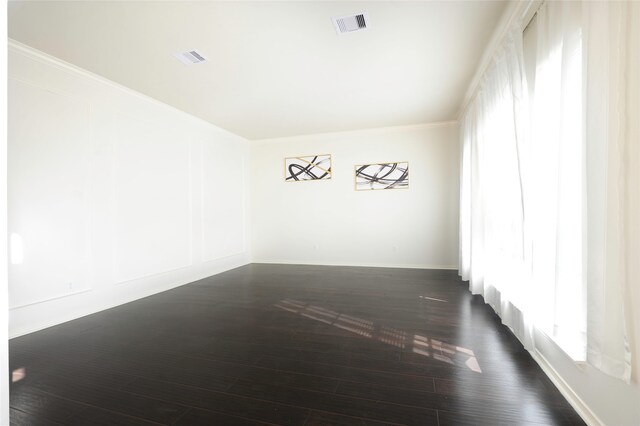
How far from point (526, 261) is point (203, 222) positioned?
5073 mm

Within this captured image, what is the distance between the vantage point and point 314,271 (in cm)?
595

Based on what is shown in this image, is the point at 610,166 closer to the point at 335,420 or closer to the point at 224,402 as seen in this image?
the point at 335,420

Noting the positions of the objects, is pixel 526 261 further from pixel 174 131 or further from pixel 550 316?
pixel 174 131

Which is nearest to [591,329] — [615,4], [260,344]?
[615,4]

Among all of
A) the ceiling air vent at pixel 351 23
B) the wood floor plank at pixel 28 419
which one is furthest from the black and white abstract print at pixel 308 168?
the wood floor plank at pixel 28 419

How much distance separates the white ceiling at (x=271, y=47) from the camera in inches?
98.3

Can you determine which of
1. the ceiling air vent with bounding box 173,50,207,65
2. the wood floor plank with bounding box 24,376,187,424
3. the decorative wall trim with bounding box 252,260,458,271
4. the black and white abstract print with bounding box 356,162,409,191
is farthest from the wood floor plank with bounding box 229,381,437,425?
the black and white abstract print with bounding box 356,162,409,191

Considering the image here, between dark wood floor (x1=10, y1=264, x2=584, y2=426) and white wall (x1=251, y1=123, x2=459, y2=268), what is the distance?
235 cm

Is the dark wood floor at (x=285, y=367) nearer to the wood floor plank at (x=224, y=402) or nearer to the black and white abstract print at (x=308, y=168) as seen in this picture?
the wood floor plank at (x=224, y=402)

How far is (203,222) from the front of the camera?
5.56 meters

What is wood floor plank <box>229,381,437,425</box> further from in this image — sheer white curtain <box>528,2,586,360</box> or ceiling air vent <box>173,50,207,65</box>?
ceiling air vent <box>173,50,207,65</box>

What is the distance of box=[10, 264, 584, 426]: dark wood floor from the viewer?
1730 mm

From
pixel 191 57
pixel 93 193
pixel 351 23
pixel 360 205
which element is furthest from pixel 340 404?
pixel 360 205

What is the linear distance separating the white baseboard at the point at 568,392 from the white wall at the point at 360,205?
3.93 meters
